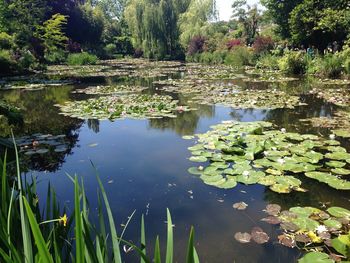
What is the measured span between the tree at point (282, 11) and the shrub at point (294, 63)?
4539 mm

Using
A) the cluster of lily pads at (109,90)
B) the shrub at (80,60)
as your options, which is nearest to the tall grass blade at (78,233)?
the cluster of lily pads at (109,90)

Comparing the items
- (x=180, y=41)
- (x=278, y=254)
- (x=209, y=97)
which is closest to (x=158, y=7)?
(x=180, y=41)

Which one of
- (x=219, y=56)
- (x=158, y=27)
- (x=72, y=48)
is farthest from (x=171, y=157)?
(x=72, y=48)

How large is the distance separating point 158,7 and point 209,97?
19.2m

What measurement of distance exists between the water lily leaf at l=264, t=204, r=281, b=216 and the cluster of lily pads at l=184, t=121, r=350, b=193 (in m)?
0.29

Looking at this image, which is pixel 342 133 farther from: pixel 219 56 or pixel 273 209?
pixel 219 56

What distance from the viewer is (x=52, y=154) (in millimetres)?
4285

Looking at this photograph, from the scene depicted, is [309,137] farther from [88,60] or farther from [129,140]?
[88,60]

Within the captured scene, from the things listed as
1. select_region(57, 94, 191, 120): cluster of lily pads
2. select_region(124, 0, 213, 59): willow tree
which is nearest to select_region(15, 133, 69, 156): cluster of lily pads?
select_region(57, 94, 191, 120): cluster of lily pads

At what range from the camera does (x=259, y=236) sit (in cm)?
232

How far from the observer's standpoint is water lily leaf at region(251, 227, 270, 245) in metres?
2.28

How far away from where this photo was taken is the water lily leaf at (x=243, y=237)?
2.29m

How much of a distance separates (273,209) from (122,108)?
4.78 metres

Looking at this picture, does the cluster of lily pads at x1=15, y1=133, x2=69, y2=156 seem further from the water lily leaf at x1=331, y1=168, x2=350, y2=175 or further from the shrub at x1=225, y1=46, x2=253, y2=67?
the shrub at x1=225, y1=46, x2=253, y2=67
